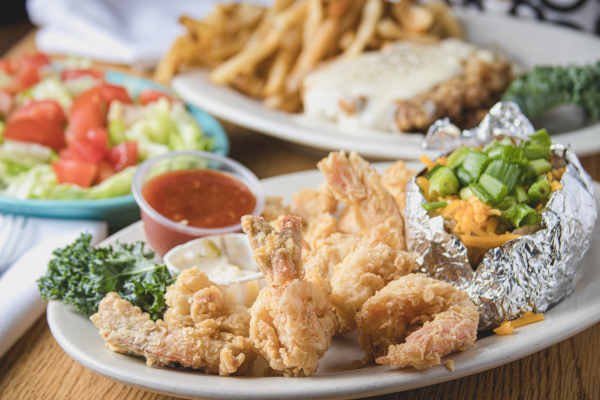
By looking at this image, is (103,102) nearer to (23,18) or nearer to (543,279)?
(543,279)

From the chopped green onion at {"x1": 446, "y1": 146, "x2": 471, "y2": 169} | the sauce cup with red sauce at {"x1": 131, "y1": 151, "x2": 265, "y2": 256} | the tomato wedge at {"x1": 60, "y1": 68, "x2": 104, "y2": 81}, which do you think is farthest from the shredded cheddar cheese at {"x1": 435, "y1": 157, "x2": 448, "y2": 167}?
the tomato wedge at {"x1": 60, "y1": 68, "x2": 104, "y2": 81}

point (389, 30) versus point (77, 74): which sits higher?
point (389, 30)

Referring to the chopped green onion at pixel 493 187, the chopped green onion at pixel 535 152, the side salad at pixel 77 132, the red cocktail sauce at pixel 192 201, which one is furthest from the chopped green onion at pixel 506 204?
the side salad at pixel 77 132

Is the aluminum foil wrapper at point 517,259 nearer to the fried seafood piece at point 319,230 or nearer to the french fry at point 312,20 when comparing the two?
the fried seafood piece at point 319,230

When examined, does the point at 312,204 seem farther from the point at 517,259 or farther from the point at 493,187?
the point at 517,259

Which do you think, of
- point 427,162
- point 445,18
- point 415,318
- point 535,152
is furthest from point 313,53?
point 415,318

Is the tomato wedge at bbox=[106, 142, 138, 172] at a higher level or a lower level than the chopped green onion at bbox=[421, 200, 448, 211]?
lower

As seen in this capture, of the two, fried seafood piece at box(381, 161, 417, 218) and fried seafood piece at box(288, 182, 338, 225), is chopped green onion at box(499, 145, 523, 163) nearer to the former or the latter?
fried seafood piece at box(381, 161, 417, 218)
